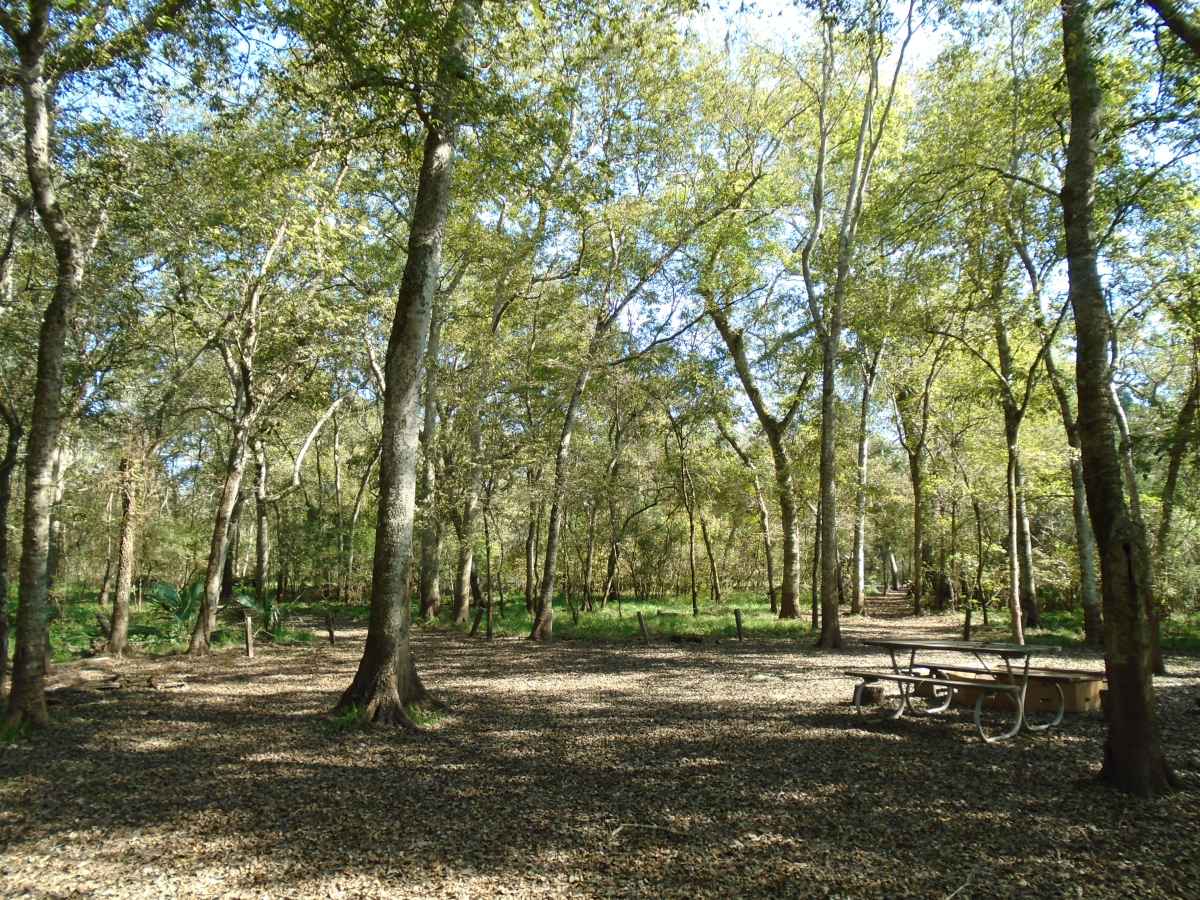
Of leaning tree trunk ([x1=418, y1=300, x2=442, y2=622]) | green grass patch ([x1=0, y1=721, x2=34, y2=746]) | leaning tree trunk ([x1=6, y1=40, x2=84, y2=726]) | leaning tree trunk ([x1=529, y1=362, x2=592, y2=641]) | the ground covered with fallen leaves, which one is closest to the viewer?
the ground covered with fallen leaves

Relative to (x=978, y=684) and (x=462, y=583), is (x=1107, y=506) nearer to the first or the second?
(x=978, y=684)

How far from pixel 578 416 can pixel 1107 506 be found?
20.6m

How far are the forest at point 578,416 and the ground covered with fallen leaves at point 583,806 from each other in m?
0.05

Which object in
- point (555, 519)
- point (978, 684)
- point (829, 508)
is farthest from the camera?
point (555, 519)

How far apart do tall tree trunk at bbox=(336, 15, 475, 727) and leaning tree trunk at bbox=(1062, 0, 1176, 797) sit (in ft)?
18.6

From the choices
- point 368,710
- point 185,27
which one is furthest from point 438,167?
point 368,710

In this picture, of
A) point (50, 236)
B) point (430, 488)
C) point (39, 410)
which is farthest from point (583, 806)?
point (430, 488)

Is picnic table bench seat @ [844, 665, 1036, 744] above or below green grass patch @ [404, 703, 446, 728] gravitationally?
above

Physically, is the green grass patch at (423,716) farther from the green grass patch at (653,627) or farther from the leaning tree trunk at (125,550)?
the green grass patch at (653,627)

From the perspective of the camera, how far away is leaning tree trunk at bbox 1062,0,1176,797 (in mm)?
4500

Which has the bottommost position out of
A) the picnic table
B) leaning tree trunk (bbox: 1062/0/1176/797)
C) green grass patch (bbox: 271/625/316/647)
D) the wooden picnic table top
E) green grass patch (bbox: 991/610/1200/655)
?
green grass patch (bbox: 271/625/316/647)

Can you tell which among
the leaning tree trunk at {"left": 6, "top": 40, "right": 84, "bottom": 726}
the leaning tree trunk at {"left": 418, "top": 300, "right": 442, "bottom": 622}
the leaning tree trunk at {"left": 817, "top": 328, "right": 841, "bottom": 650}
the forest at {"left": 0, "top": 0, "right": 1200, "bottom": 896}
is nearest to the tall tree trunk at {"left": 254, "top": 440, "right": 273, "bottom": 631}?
the forest at {"left": 0, "top": 0, "right": 1200, "bottom": 896}

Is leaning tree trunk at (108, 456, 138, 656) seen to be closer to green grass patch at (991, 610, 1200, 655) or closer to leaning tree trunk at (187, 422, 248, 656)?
leaning tree trunk at (187, 422, 248, 656)

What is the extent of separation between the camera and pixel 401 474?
7477mm
